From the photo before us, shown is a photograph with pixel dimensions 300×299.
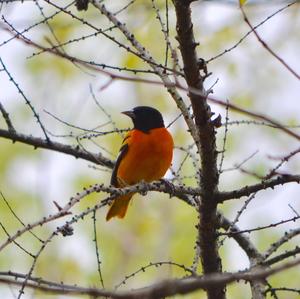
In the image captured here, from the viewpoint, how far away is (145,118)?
18.3 ft

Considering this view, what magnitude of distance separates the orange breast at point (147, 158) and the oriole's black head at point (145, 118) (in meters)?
0.21

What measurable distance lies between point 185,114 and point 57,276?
664 centimetres

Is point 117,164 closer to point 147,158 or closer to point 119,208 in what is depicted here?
point 147,158

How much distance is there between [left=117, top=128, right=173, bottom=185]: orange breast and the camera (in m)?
4.95

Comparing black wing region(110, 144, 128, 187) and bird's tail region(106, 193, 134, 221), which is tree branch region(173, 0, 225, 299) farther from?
bird's tail region(106, 193, 134, 221)

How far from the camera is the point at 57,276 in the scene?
9758mm

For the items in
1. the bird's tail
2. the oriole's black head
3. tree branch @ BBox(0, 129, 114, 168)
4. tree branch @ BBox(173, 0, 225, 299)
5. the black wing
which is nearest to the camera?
tree branch @ BBox(173, 0, 225, 299)

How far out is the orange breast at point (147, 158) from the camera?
4.95 metres

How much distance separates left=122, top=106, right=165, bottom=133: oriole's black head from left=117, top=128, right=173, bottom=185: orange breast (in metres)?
0.21

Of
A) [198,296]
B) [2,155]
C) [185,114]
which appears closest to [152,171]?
[185,114]

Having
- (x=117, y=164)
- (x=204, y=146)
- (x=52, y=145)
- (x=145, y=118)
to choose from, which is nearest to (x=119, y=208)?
(x=145, y=118)

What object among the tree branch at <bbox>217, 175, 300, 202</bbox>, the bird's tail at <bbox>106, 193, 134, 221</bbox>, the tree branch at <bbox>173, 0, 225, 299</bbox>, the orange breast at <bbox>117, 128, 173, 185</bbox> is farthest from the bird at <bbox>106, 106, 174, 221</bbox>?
the tree branch at <bbox>217, 175, 300, 202</bbox>

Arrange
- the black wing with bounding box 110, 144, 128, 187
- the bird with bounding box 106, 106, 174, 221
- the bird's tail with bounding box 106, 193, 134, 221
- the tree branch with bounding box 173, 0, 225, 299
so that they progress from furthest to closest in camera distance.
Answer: the bird's tail with bounding box 106, 193, 134, 221 → the bird with bounding box 106, 106, 174, 221 → the black wing with bounding box 110, 144, 128, 187 → the tree branch with bounding box 173, 0, 225, 299

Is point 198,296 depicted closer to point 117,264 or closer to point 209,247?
point 117,264
